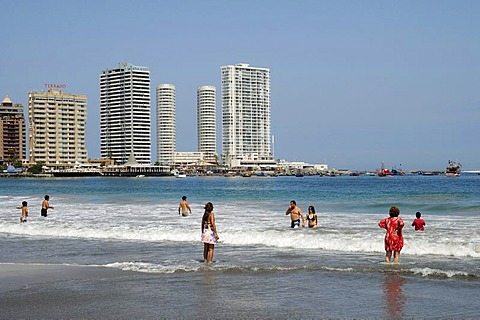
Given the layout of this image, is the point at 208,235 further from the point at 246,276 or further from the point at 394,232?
the point at 394,232

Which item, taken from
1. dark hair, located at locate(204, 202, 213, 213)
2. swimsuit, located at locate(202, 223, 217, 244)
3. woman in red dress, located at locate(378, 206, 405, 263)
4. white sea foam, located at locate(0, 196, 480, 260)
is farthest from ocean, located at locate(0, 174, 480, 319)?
dark hair, located at locate(204, 202, 213, 213)

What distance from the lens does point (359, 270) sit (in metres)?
14.9

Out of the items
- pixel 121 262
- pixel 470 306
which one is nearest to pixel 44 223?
pixel 121 262

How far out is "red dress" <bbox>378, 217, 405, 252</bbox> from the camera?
15570 millimetres

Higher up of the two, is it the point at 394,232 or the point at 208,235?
the point at 394,232

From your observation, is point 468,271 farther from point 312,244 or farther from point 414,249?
point 312,244

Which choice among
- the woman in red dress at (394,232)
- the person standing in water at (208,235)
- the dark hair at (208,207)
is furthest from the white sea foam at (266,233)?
the dark hair at (208,207)

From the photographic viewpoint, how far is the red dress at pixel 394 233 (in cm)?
1557

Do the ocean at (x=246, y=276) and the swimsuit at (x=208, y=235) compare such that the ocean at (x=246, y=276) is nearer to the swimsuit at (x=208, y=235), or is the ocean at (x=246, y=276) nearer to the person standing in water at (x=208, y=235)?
the person standing in water at (x=208, y=235)

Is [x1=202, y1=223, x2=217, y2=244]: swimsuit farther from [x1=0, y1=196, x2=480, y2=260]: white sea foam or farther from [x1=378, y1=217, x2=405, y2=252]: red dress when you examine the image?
[x1=0, y1=196, x2=480, y2=260]: white sea foam

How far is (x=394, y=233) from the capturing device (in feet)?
51.1

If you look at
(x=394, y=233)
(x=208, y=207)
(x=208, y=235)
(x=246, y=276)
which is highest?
(x=208, y=207)

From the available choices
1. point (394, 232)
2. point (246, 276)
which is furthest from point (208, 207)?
point (394, 232)

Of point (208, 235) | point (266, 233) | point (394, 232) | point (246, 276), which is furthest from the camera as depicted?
point (266, 233)
